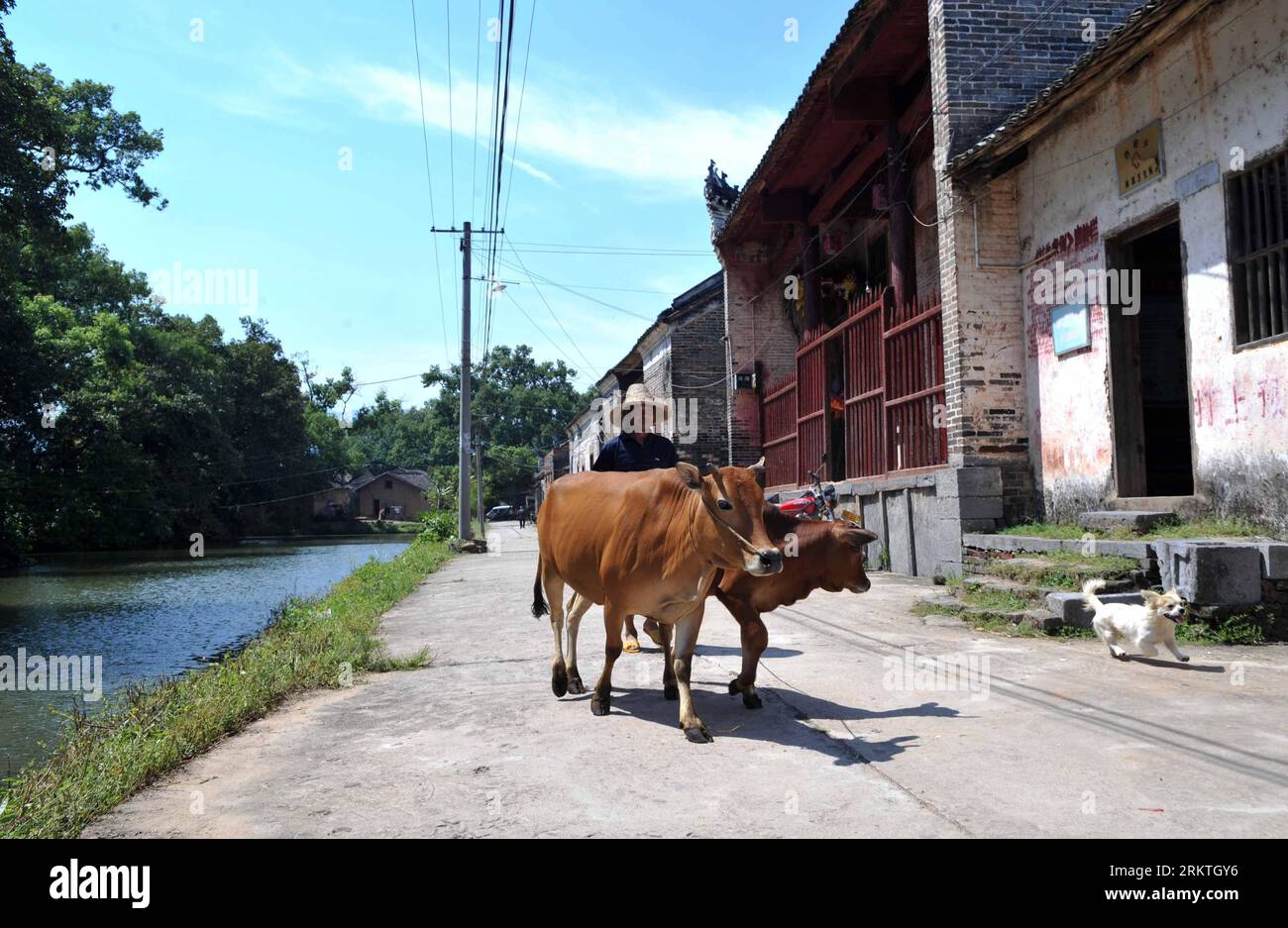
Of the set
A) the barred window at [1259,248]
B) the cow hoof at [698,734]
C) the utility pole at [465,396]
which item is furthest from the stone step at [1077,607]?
the utility pole at [465,396]

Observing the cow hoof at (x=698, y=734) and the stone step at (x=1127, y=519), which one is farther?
the stone step at (x=1127, y=519)

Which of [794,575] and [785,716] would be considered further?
[794,575]

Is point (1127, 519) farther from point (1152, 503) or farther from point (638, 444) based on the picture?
point (638, 444)

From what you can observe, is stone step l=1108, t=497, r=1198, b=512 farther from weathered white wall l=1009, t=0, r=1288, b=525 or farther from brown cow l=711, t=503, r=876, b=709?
brown cow l=711, t=503, r=876, b=709

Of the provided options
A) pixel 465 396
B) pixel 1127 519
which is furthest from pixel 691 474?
pixel 465 396

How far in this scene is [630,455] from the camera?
6320mm

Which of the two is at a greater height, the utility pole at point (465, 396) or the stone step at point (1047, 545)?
the utility pole at point (465, 396)

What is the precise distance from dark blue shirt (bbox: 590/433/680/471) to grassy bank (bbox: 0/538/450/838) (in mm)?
2146

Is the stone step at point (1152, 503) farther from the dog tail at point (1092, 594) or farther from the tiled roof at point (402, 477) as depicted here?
the tiled roof at point (402, 477)

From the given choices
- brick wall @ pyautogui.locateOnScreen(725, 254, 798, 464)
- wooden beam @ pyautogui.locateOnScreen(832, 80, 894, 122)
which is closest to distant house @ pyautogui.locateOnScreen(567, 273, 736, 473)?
brick wall @ pyautogui.locateOnScreen(725, 254, 798, 464)

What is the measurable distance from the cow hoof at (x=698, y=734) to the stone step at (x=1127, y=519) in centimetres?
533

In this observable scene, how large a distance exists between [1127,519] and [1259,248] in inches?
95.6

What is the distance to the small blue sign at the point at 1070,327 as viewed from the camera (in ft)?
29.3

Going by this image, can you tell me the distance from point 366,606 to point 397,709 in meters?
6.05
